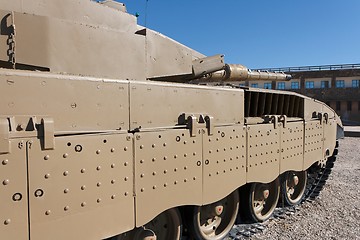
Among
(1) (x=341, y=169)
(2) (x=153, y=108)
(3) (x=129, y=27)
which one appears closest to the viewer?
(2) (x=153, y=108)

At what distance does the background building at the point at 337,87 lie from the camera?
120ft

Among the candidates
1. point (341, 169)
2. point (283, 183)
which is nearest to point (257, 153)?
point (283, 183)

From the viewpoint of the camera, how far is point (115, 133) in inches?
110

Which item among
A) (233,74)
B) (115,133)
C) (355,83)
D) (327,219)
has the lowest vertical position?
(327,219)

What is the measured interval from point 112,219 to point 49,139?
92cm

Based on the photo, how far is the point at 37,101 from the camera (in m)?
2.30

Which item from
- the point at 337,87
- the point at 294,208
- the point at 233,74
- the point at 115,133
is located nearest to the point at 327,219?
the point at 294,208

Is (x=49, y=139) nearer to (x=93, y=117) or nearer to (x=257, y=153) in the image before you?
(x=93, y=117)

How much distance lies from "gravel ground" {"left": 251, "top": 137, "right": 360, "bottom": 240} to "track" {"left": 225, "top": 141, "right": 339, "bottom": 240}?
0.34ft

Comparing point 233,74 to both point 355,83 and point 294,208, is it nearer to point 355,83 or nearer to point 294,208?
point 294,208

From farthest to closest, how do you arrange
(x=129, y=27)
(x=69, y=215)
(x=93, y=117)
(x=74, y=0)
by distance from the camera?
(x=129, y=27)
(x=74, y=0)
(x=93, y=117)
(x=69, y=215)

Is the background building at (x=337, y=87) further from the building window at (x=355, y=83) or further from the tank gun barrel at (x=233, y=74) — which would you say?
the tank gun barrel at (x=233, y=74)

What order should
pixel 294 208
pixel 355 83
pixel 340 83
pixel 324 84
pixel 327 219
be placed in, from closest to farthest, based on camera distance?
pixel 327 219 → pixel 294 208 → pixel 355 83 → pixel 340 83 → pixel 324 84

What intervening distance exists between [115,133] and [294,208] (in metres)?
4.55
